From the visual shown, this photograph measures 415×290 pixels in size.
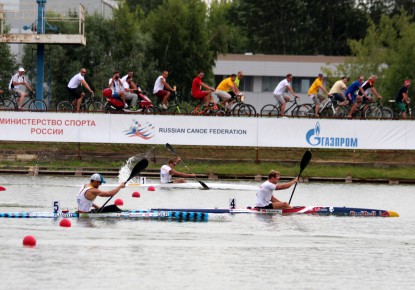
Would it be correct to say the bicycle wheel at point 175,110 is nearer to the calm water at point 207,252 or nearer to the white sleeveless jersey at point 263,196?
the calm water at point 207,252

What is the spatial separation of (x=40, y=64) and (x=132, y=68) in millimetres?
18419

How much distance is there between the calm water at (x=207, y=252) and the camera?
2062 cm

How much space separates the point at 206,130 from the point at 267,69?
54736 mm

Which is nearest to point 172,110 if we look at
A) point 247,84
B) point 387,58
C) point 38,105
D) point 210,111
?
point 210,111

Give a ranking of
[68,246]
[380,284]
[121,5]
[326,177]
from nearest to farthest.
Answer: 1. [380,284]
2. [68,246]
3. [326,177]
4. [121,5]

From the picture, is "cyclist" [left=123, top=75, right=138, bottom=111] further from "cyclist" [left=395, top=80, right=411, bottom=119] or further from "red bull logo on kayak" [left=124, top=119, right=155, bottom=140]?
"cyclist" [left=395, top=80, right=411, bottom=119]

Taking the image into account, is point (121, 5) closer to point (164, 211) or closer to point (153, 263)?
point (164, 211)

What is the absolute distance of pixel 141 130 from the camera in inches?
1740

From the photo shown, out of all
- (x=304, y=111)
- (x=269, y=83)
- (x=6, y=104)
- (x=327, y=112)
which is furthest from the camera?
(x=269, y=83)

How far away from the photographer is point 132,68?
74.3m

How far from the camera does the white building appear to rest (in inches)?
3804

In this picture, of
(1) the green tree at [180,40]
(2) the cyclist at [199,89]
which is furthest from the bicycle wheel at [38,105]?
(1) the green tree at [180,40]

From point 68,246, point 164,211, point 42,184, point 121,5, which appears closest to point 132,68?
point 121,5

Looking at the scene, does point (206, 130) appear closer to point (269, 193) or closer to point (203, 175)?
point (203, 175)
